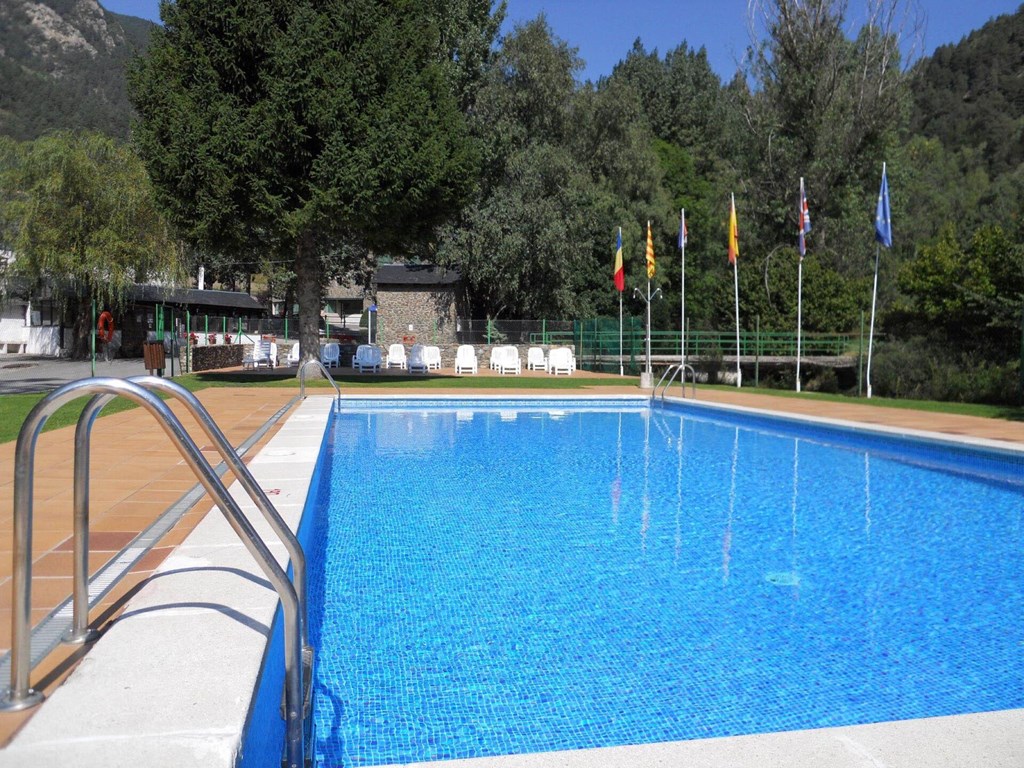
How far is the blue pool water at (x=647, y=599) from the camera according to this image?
3434 millimetres

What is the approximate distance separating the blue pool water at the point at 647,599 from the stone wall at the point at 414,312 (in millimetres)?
23809

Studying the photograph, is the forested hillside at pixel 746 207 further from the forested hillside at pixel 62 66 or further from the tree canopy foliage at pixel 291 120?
the forested hillside at pixel 62 66

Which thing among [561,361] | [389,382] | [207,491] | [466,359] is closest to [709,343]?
[561,361]

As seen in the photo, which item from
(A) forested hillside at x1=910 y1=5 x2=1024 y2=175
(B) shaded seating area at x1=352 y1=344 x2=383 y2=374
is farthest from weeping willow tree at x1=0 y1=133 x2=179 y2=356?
(A) forested hillside at x1=910 y1=5 x2=1024 y2=175

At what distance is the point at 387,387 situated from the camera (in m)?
18.1

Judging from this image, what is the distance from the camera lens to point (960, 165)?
57594 mm

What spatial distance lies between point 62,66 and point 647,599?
7130 inches

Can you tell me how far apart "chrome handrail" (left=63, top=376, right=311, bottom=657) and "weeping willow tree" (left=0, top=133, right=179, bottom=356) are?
86.6 ft

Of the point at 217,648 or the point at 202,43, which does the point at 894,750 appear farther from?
the point at 202,43

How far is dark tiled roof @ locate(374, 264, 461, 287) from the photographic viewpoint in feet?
109

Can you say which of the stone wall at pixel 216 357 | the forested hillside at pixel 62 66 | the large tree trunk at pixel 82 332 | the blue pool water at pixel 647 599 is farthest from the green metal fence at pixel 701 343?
the forested hillside at pixel 62 66

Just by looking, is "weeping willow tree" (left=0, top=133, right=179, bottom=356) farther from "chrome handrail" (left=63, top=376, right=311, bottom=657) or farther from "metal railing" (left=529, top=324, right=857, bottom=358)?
"chrome handrail" (left=63, top=376, right=311, bottom=657)

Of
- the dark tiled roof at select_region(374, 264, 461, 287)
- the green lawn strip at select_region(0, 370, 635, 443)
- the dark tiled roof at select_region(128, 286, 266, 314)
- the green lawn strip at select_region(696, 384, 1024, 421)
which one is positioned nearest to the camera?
the green lawn strip at select_region(696, 384, 1024, 421)

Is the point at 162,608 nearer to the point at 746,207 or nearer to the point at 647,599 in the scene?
the point at 647,599
